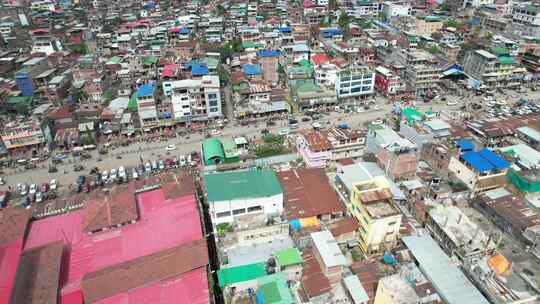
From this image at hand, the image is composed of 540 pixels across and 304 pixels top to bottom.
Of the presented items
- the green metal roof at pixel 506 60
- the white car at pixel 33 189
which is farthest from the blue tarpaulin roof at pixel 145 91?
the green metal roof at pixel 506 60

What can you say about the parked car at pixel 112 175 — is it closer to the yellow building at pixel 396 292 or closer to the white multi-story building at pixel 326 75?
the yellow building at pixel 396 292

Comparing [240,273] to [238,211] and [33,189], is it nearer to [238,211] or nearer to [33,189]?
[238,211]

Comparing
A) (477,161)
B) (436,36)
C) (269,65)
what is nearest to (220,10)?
(269,65)

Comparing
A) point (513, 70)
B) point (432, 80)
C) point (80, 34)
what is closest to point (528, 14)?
point (513, 70)

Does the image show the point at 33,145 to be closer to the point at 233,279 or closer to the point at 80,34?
the point at 233,279

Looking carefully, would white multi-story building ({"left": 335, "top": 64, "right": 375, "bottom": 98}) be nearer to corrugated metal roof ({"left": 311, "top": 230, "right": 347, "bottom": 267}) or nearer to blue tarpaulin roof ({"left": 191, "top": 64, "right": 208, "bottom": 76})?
blue tarpaulin roof ({"left": 191, "top": 64, "right": 208, "bottom": 76})

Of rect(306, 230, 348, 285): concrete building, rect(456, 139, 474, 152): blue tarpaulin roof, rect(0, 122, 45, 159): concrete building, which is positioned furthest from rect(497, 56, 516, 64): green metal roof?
rect(0, 122, 45, 159): concrete building
